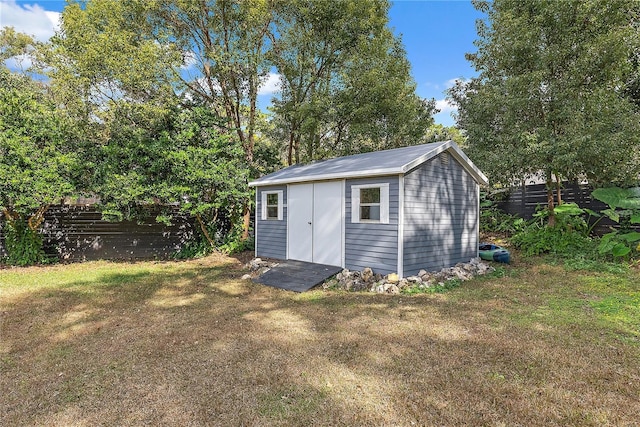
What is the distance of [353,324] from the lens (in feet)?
14.8

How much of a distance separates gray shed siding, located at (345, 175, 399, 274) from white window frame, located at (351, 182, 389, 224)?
0.06 meters

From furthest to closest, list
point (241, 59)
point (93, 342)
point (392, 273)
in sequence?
1. point (241, 59)
2. point (392, 273)
3. point (93, 342)

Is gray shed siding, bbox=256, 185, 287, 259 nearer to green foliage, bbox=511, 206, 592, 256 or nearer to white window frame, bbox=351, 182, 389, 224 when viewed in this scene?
white window frame, bbox=351, 182, 389, 224

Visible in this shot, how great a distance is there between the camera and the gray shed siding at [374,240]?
666 centimetres

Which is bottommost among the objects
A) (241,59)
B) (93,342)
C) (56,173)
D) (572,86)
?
(93,342)

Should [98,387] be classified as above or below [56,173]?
below

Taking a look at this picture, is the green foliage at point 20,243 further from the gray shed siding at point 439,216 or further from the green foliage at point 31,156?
the gray shed siding at point 439,216

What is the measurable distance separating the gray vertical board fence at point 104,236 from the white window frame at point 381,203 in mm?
6293

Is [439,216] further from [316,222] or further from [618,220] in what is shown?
[618,220]

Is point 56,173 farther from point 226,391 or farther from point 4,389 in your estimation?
point 226,391

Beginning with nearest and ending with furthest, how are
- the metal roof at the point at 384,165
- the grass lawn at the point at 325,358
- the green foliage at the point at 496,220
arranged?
the grass lawn at the point at 325,358
the metal roof at the point at 384,165
the green foliage at the point at 496,220

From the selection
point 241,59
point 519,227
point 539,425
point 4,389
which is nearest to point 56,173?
point 241,59

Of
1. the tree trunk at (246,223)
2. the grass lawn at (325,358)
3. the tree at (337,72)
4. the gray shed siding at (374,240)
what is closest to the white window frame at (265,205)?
the tree trunk at (246,223)

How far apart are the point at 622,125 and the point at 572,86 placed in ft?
4.88
